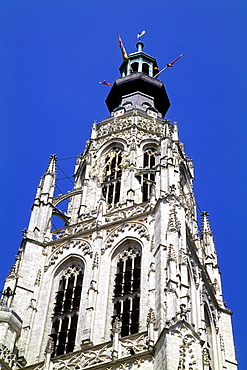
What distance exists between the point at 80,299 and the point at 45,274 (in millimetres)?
3230

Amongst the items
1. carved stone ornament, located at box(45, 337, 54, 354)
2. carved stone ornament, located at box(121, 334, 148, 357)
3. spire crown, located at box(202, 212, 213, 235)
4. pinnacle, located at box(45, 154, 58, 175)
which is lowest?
carved stone ornament, located at box(121, 334, 148, 357)

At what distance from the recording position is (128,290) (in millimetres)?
39562

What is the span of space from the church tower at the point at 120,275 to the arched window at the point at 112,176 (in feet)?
0.24

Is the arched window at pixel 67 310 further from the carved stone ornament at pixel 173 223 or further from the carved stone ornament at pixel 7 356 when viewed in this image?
the carved stone ornament at pixel 173 223

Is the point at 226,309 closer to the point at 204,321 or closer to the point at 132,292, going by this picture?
the point at 204,321

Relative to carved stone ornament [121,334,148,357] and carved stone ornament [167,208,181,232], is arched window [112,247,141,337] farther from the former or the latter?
carved stone ornament [167,208,181,232]

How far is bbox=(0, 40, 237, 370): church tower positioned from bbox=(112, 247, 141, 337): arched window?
58mm

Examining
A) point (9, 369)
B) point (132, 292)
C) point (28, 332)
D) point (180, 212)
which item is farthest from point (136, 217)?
point (9, 369)

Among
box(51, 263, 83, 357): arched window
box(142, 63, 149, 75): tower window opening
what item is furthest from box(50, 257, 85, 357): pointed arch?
box(142, 63, 149, 75): tower window opening

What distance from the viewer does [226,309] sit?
151ft

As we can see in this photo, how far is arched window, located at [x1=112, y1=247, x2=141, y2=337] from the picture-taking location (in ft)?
123

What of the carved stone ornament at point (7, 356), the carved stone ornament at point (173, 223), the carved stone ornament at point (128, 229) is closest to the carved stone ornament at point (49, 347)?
the carved stone ornament at point (7, 356)

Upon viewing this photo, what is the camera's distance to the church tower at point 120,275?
35.4 meters

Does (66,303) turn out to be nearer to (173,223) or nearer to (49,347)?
(49,347)
